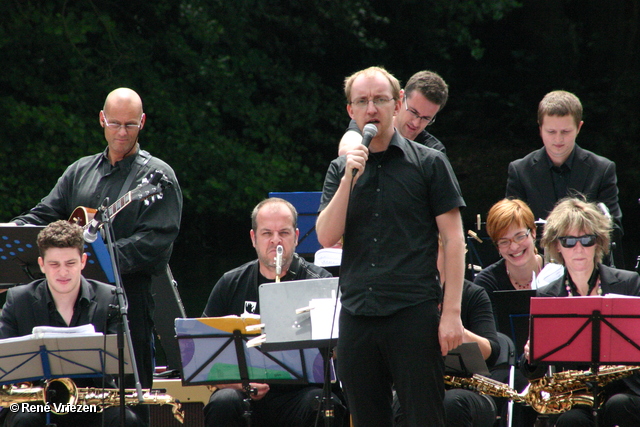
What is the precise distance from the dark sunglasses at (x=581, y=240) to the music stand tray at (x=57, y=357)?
209cm

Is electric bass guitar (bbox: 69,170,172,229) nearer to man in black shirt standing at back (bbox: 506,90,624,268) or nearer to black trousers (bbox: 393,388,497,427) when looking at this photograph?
black trousers (bbox: 393,388,497,427)

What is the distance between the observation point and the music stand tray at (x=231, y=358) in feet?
12.1

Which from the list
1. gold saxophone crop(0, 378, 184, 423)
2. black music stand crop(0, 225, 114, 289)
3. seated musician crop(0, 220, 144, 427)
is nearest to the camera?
gold saxophone crop(0, 378, 184, 423)

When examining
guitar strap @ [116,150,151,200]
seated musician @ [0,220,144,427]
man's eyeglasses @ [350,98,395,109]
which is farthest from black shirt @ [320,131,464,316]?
guitar strap @ [116,150,151,200]

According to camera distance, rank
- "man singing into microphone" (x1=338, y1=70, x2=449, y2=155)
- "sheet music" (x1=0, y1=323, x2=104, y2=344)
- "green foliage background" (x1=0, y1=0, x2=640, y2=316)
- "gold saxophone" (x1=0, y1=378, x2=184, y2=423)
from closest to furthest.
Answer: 1. "sheet music" (x1=0, y1=323, x2=104, y2=344)
2. "gold saxophone" (x1=0, y1=378, x2=184, y2=423)
3. "man singing into microphone" (x1=338, y1=70, x2=449, y2=155)
4. "green foliage background" (x1=0, y1=0, x2=640, y2=316)

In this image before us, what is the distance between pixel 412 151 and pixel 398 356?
0.75 metres

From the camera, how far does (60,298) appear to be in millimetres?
4074

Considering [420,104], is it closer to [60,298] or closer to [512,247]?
[512,247]

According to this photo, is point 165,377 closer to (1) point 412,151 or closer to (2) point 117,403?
(2) point 117,403

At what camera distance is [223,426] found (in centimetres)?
392

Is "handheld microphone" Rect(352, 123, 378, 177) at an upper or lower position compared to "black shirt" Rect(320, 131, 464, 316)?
upper

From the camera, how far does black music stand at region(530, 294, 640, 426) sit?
3.44m

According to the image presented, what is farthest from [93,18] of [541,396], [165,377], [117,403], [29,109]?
[541,396]

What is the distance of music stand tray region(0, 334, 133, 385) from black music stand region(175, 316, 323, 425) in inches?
11.6
